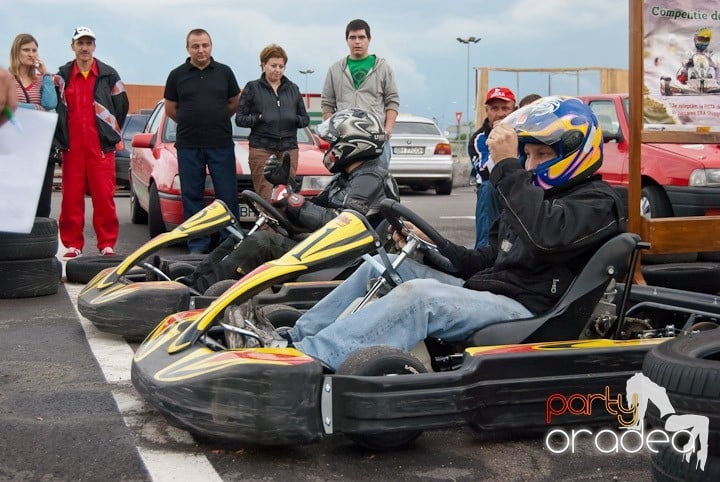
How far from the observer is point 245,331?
388cm

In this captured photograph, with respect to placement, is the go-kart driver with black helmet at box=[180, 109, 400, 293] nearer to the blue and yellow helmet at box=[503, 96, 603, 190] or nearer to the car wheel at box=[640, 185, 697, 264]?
the blue and yellow helmet at box=[503, 96, 603, 190]

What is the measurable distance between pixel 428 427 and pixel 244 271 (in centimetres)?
267


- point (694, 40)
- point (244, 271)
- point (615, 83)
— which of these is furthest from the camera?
point (615, 83)

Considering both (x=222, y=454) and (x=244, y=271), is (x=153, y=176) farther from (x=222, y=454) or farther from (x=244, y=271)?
(x=222, y=454)

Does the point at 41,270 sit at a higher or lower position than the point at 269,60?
lower

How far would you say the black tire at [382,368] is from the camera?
369cm

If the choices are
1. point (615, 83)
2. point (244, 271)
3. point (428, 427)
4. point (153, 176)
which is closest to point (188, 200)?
point (153, 176)

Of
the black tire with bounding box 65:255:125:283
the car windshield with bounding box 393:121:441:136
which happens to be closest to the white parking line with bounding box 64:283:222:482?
the black tire with bounding box 65:255:125:283

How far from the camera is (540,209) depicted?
396 centimetres

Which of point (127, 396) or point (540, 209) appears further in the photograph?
point (127, 396)

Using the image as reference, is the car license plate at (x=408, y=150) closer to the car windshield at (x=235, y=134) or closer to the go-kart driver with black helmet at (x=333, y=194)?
the car windshield at (x=235, y=134)

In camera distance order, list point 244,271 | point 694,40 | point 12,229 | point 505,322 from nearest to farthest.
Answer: point 12,229 < point 505,322 < point 244,271 < point 694,40

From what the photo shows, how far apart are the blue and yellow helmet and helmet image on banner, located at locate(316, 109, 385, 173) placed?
1.73 meters

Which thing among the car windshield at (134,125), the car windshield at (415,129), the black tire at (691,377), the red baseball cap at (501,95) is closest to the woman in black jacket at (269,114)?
the red baseball cap at (501,95)
